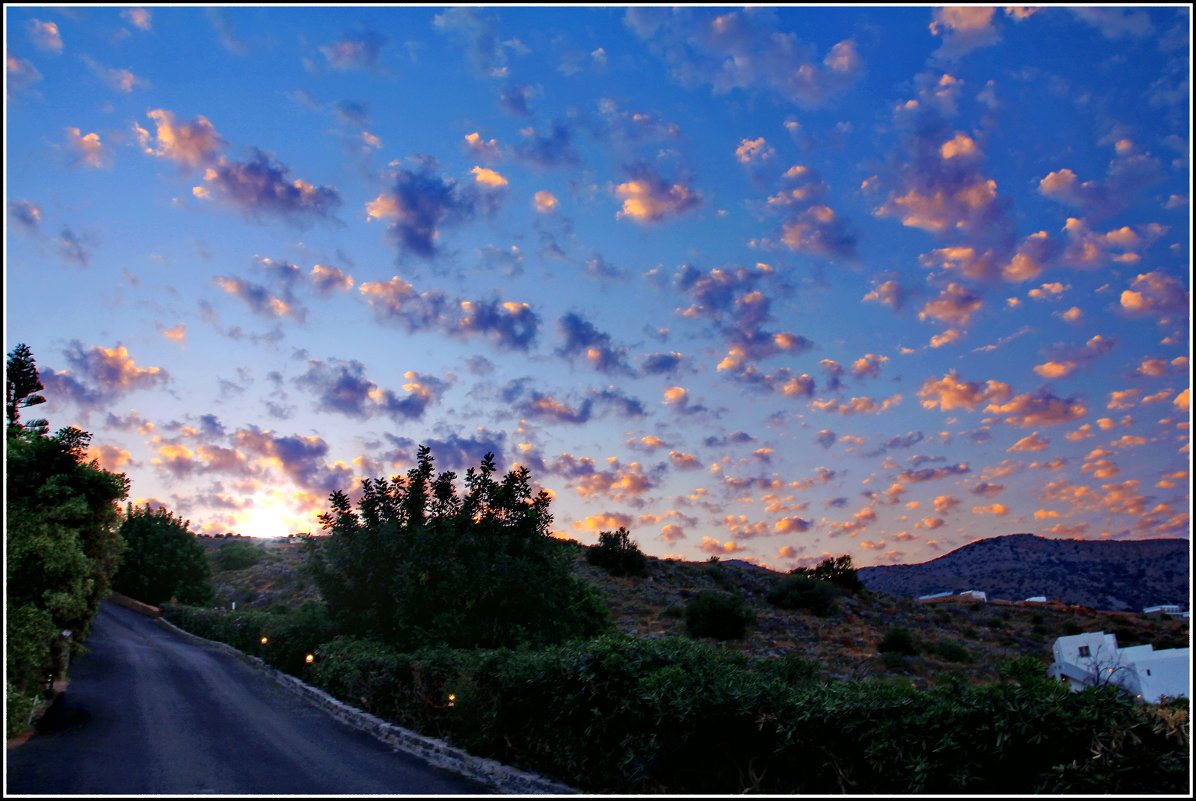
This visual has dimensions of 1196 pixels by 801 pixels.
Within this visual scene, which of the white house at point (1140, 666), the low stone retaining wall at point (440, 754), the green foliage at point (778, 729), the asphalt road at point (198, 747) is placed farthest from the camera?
the white house at point (1140, 666)

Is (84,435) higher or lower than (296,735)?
higher

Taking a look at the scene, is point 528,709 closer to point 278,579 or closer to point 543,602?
point 543,602

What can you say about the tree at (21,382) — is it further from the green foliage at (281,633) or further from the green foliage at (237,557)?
the green foliage at (237,557)

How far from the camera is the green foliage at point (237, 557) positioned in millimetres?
72375

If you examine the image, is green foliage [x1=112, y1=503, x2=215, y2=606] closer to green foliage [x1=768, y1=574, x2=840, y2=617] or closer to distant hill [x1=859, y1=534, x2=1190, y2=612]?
green foliage [x1=768, y1=574, x2=840, y2=617]

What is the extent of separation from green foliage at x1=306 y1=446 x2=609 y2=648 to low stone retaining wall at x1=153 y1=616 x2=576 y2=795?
2429 millimetres

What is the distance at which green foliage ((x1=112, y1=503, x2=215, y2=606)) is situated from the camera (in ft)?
167

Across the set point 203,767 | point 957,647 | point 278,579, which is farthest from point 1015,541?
point 203,767

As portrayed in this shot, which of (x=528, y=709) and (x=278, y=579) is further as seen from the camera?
(x=278, y=579)

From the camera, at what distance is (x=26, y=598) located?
11.0 metres

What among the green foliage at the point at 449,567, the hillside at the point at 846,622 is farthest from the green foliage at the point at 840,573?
the green foliage at the point at 449,567

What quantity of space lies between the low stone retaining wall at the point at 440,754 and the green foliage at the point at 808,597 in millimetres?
38761

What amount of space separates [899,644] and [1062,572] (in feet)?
176

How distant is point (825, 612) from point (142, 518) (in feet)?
165
